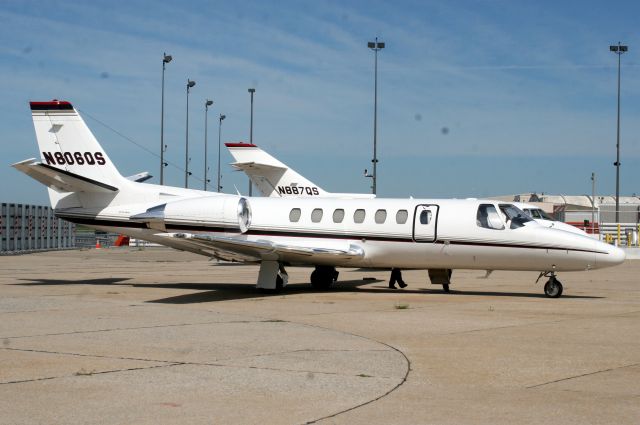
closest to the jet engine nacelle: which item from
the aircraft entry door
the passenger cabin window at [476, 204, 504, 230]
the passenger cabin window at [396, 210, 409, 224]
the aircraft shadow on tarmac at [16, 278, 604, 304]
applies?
the aircraft shadow on tarmac at [16, 278, 604, 304]

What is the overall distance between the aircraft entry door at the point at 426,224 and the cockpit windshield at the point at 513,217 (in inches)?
64.9

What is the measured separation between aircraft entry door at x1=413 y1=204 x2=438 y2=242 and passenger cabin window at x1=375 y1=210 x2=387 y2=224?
796mm

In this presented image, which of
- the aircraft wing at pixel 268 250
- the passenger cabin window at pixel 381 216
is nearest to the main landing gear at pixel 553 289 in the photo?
the passenger cabin window at pixel 381 216

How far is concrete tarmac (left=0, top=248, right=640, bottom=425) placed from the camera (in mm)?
7270

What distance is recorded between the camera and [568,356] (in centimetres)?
1039

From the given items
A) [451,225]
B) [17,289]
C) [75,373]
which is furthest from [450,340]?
[17,289]

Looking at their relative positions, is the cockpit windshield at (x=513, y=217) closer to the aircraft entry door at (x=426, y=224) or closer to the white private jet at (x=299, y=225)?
the white private jet at (x=299, y=225)

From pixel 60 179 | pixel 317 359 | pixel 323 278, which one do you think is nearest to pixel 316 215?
pixel 323 278

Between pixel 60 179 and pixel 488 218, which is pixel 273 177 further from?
pixel 488 218

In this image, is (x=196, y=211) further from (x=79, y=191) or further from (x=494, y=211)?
(x=494, y=211)

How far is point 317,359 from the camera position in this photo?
1002 centimetres

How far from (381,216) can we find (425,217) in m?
1.17

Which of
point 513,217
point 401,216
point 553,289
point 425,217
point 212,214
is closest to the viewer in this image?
point 553,289

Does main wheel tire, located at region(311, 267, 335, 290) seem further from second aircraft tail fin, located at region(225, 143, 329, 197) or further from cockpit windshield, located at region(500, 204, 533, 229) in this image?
second aircraft tail fin, located at region(225, 143, 329, 197)
